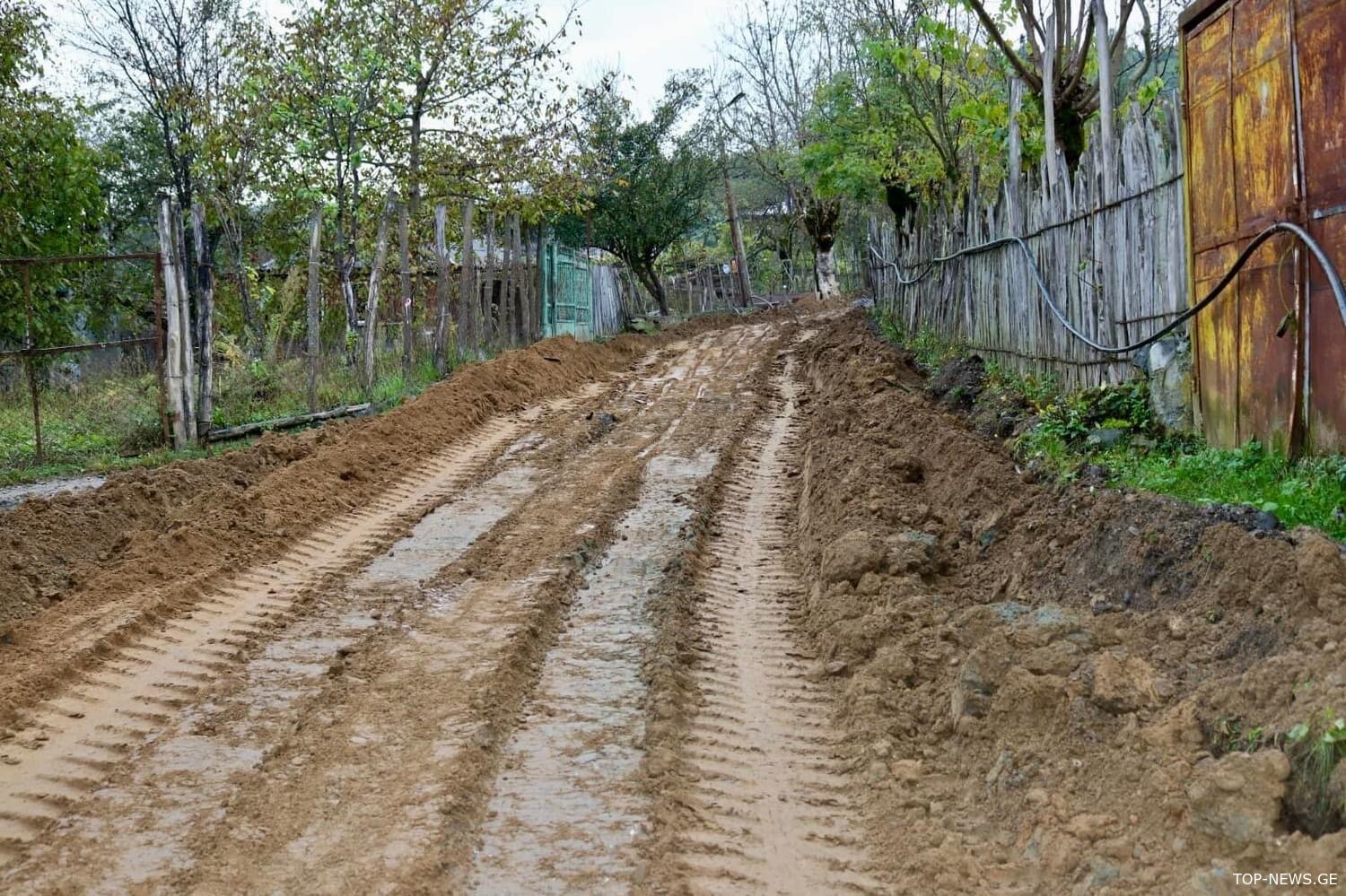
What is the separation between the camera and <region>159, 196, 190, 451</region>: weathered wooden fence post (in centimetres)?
1210

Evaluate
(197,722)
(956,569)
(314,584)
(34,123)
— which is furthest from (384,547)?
(34,123)

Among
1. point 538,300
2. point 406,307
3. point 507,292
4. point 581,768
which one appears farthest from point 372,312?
point 581,768

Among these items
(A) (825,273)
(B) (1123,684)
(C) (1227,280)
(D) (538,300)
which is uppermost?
(A) (825,273)

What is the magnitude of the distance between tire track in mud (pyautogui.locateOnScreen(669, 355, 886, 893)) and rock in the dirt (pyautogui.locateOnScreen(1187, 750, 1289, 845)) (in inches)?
38.2

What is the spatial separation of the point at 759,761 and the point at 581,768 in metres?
0.70

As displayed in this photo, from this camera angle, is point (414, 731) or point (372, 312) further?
point (372, 312)

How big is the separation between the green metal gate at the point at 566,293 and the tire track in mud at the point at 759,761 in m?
14.6

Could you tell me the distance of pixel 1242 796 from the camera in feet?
9.82

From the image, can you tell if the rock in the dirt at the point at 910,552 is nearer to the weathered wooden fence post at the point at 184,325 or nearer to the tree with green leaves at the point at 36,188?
the weathered wooden fence post at the point at 184,325

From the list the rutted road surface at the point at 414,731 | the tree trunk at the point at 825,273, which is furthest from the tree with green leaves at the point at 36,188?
the tree trunk at the point at 825,273

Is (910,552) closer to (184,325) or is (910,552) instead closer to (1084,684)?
(1084,684)

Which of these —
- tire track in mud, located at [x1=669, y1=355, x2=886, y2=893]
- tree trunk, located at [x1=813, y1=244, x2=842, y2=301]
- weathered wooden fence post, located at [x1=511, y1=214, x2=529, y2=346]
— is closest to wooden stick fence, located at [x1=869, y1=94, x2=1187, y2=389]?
tire track in mud, located at [x1=669, y1=355, x2=886, y2=893]

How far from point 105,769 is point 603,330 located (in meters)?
21.7

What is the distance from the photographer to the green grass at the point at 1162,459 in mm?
5008
